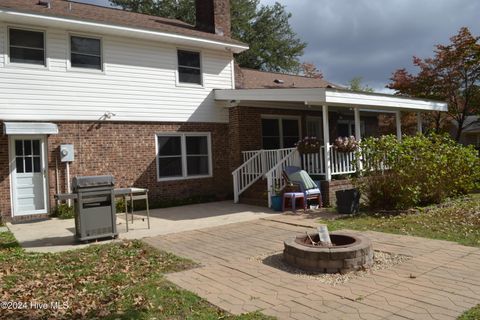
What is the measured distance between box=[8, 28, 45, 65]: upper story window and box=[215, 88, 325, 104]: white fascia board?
5523 mm

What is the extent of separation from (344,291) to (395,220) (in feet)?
15.1

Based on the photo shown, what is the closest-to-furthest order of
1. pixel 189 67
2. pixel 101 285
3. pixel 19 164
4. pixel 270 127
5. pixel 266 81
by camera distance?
1. pixel 101 285
2. pixel 19 164
3. pixel 189 67
4. pixel 270 127
5. pixel 266 81

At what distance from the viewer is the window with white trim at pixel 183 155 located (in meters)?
12.8

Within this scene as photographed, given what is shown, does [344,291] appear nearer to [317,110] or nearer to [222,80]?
[222,80]

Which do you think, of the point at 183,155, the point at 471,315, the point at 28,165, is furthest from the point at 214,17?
the point at 471,315

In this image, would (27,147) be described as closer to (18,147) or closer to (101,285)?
(18,147)

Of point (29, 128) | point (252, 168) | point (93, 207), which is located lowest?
point (93, 207)

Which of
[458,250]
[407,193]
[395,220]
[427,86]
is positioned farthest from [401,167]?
[427,86]

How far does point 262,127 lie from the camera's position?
14430 mm

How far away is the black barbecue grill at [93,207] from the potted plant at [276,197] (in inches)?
184

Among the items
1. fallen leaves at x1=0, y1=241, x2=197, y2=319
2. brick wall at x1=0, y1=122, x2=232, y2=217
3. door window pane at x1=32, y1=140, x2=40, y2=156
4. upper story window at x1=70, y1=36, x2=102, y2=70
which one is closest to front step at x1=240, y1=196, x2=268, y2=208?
brick wall at x1=0, y1=122, x2=232, y2=217

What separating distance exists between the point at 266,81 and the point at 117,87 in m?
7.27

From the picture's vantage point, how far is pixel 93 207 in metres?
7.41

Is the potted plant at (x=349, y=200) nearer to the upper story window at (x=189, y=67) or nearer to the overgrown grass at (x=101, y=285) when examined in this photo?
the overgrown grass at (x=101, y=285)
